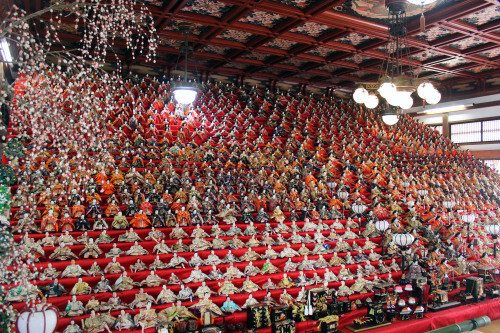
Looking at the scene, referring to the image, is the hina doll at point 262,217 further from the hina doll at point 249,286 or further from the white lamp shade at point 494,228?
the white lamp shade at point 494,228

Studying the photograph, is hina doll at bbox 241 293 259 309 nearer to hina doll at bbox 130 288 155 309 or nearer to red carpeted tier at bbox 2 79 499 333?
red carpeted tier at bbox 2 79 499 333

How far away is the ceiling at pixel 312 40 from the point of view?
762cm

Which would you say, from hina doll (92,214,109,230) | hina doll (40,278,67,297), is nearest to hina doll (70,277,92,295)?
hina doll (40,278,67,297)

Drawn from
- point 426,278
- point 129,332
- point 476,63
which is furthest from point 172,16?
point 476,63

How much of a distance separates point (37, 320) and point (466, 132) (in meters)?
17.2

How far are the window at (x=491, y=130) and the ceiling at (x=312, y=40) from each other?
1.53m

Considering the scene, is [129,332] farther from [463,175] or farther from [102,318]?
[463,175]

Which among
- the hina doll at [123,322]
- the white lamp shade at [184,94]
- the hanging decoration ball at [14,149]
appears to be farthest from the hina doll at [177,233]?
the hanging decoration ball at [14,149]

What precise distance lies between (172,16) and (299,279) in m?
5.87

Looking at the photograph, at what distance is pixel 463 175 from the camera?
12.2 meters

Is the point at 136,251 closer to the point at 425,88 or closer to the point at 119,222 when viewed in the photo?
the point at 119,222

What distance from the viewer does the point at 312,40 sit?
9531mm

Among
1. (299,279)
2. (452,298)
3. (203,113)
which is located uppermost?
(203,113)

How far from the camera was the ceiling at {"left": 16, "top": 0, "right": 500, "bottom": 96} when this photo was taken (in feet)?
25.0
